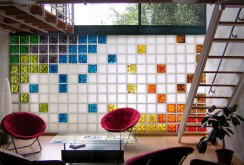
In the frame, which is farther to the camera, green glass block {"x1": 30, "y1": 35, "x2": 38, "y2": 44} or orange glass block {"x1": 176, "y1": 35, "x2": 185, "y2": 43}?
green glass block {"x1": 30, "y1": 35, "x2": 38, "y2": 44}

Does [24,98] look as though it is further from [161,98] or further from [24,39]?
[161,98]

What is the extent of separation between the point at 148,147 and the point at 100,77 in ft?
7.65

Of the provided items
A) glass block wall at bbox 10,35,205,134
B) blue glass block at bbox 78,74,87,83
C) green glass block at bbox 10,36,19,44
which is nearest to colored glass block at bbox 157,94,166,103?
glass block wall at bbox 10,35,205,134

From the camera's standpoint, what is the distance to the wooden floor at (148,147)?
6357mm

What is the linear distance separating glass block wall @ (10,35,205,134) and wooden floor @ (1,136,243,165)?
1.62 feet

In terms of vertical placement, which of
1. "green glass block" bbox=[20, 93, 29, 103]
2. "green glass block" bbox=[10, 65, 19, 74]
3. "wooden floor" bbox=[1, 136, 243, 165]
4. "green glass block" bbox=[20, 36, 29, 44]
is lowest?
"wooden floor" bbox=[1, 136, 243, 165]

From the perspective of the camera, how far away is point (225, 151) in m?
5.62

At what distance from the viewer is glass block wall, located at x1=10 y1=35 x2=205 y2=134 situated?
845 cm

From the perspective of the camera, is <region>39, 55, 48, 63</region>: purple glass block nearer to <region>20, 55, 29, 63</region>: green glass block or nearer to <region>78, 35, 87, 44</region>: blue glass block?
<region>20, 55, 29, 63</region>: green glass block

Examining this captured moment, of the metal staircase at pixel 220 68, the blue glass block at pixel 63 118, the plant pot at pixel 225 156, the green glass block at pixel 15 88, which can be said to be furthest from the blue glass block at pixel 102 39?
the plant pot at pixel 225 156

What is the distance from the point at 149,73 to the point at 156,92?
1.73ft

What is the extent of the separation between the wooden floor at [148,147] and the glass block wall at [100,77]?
493 mm

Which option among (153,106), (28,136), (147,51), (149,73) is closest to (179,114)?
(153,106)

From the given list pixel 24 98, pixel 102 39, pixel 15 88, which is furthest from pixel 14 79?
pixel 102 39
